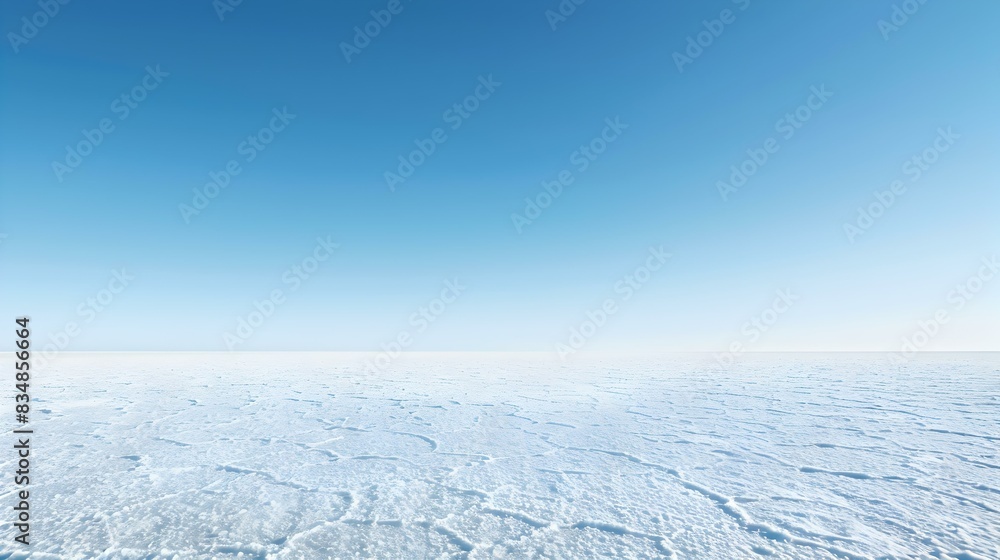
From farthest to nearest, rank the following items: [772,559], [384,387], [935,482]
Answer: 1. [384,387]
2. [935,482]
3. [772,559]

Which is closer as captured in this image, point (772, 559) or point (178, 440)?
point (772, 559)

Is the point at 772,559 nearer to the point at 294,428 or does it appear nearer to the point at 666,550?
the point at 666,550

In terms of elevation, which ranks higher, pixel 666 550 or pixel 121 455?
pixel 121 455

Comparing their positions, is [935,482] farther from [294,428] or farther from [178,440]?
[178,440]

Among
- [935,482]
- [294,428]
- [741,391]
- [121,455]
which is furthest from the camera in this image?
[741,391]

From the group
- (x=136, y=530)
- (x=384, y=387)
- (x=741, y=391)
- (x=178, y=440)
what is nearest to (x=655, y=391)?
(x=741, y=391)

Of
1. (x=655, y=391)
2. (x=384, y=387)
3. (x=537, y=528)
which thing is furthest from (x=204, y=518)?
(x=655, y=391)
